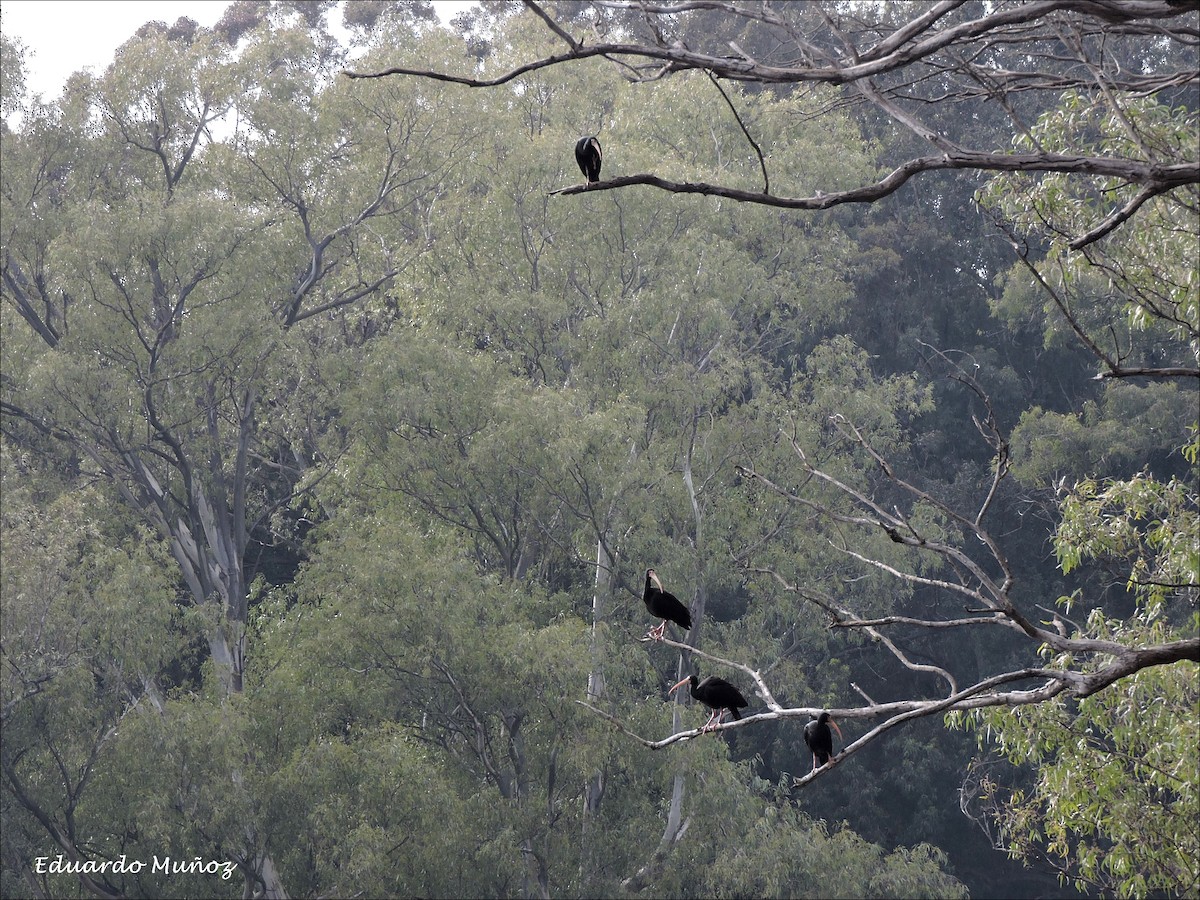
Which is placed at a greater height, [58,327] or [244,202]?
[244,202]

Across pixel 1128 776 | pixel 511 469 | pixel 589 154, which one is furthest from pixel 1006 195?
pixel 511 469

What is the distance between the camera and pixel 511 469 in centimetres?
1348

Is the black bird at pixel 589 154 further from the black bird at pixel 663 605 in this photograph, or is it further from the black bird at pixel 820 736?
the black bird at pixel 820 736

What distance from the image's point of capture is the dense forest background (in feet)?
38.7

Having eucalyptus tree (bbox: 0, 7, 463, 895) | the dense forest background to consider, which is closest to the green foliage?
the dense forest background

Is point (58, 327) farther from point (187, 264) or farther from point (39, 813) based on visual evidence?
point (39, 813)

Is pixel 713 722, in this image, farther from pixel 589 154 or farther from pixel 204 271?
pixel 204 271

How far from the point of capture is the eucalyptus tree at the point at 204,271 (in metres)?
14.5

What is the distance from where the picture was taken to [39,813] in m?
12.1

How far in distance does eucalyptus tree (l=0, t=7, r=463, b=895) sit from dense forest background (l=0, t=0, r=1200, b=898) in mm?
57

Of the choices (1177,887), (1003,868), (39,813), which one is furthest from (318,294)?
(1177,887)

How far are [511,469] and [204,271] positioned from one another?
13.9ft

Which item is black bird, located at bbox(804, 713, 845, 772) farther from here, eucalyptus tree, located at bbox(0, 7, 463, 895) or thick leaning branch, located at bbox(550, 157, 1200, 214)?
eucalyptus tree, located at bbox(0, 7, 463, 895)

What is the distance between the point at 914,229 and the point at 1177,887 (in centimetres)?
1533
